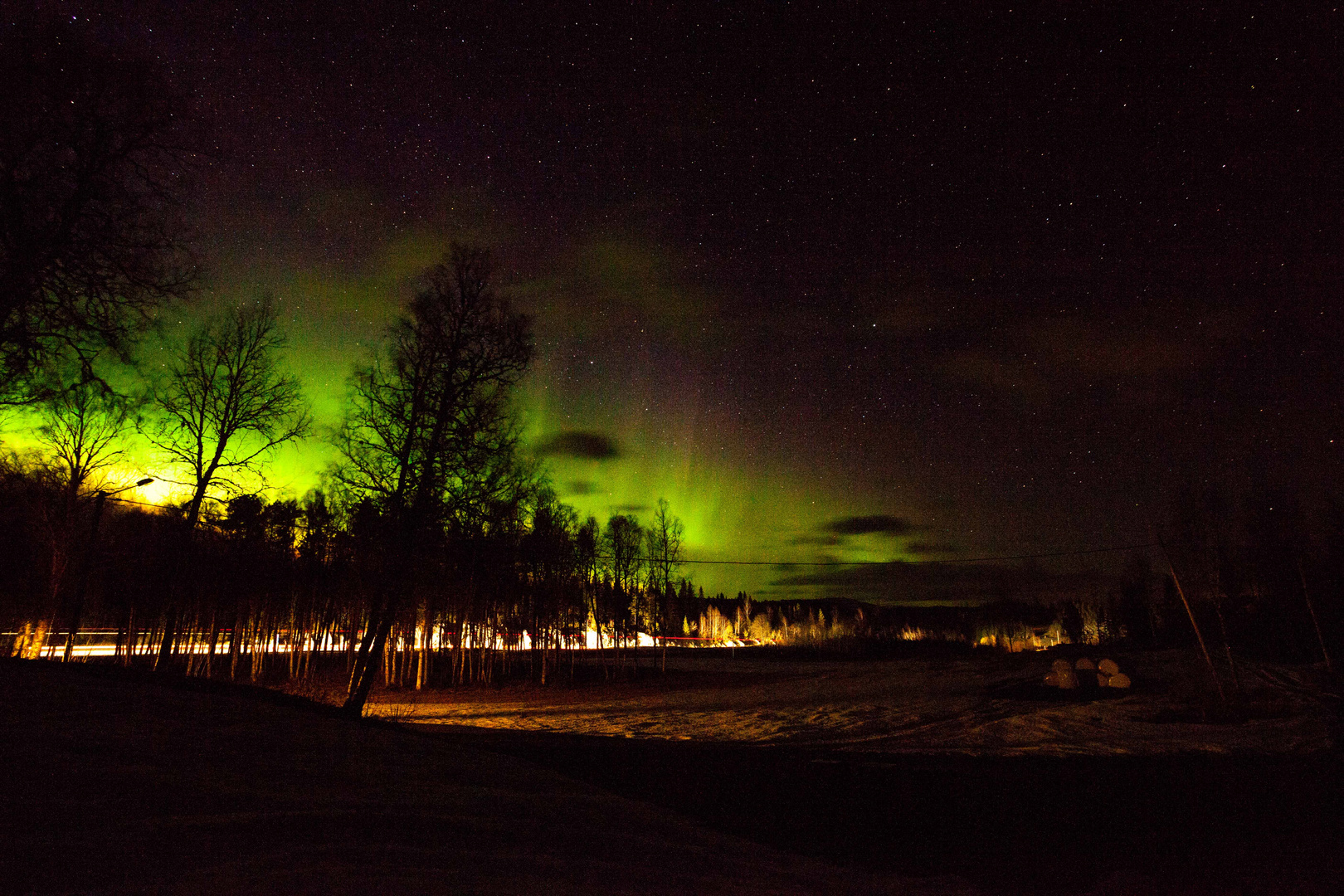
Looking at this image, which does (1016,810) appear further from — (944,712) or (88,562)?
(88,562)

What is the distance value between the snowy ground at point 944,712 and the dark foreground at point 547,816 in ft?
20.3

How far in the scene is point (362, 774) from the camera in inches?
274

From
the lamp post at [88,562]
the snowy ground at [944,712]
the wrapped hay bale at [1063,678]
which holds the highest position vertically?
the lamp post at [88,562]

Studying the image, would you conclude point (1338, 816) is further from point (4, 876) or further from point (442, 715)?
point (442, 715)

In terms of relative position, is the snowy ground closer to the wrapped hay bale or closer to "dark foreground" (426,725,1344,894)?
the wrapped hay bale

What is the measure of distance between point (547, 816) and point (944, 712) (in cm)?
2711

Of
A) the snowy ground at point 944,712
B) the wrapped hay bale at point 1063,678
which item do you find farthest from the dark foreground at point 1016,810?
the wrapped hay bale at point 1063,678

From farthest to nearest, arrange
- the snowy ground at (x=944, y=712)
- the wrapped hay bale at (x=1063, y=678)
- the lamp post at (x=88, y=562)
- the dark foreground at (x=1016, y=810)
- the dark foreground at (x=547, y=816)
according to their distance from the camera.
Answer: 1. the wrapped hay bale at (x=1063, y=678)
2. the lamp post at (x=88, y=562)
3. the snowy ground at (x=944, y=712)
4. the dark foreground at (x=1016, y=810)
5. the dark foreground at (x=547, y=816)

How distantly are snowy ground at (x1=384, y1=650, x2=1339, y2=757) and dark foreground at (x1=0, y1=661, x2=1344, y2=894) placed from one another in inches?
244

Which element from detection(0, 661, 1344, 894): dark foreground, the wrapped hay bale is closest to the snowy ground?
the wrapped hay bale

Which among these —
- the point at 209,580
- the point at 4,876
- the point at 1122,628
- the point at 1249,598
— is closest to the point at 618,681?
the point at 209,580

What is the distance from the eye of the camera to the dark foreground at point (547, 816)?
393 centimetres

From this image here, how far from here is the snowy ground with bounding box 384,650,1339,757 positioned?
2144 centimetres

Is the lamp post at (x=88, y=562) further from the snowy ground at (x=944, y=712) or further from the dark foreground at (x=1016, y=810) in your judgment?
the dark foreground at (x=1016, y=810)
